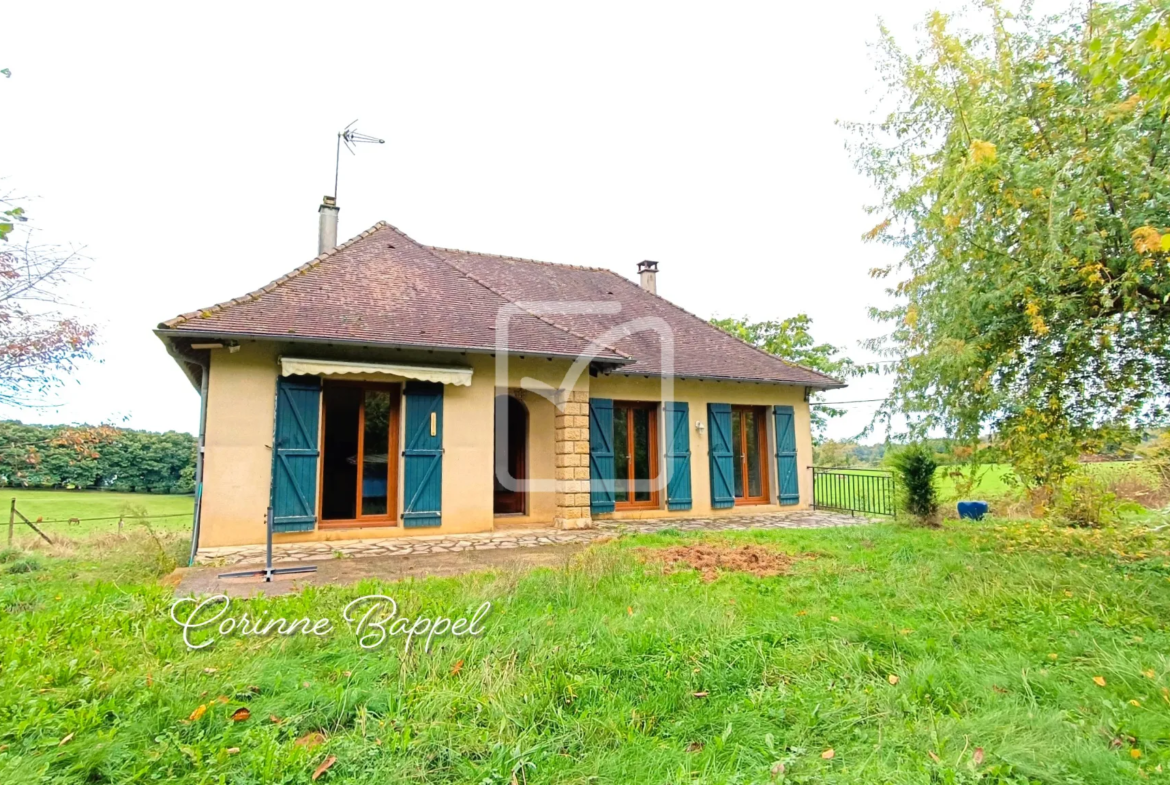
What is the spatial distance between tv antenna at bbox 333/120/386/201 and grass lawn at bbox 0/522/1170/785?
35.5 ft

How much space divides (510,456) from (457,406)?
2.35 meters

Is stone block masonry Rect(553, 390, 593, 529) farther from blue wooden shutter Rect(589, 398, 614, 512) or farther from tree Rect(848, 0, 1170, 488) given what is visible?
tree Rect(848, 0, 1170, 488)

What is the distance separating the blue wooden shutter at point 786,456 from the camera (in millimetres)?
13508

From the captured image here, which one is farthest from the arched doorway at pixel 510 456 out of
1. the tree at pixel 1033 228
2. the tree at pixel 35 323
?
the tree at pixel 1033 228

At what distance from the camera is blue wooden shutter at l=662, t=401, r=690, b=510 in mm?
12242

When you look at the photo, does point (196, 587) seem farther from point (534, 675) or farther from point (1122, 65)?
point (1122, 65)

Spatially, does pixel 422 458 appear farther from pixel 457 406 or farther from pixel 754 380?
pixel 754 380

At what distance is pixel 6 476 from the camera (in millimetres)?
9250

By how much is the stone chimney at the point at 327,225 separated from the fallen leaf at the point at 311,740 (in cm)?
1177

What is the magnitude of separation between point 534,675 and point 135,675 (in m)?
2.48

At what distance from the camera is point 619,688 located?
11.8 feet

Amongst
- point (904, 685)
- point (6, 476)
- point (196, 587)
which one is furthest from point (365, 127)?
point (904, 685)

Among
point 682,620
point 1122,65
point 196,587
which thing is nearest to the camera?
point 1122,65

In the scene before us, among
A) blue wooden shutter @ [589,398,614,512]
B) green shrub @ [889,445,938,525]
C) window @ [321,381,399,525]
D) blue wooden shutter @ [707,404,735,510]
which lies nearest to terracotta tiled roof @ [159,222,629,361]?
window @ [321,381,399,525]
